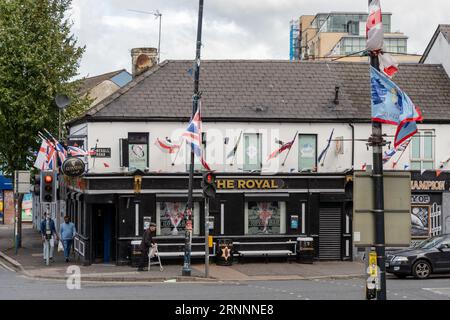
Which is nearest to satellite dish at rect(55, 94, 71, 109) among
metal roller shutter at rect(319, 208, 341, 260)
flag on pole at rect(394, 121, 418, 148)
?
metal roller shutter at rect(319, 208, 341, 260)

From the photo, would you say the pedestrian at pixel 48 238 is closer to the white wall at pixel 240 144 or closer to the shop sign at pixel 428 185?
the white wall at pixel 240 144

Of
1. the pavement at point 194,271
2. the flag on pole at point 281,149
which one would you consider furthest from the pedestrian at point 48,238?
the flag on pole at point 281,149

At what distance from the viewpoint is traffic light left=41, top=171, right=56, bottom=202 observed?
30922 millimetres

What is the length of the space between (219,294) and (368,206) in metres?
10.5

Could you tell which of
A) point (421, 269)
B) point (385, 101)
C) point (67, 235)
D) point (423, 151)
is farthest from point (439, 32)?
point (385, 101)

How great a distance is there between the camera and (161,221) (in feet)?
108

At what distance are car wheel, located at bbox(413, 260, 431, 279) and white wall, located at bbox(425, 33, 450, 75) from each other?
41.5ft

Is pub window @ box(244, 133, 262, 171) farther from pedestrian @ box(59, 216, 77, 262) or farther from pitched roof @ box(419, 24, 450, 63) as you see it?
pitched roof @ box(419, 24, 450, 63)

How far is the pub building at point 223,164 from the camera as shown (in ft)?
107

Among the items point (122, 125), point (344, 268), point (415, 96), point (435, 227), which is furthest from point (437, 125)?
point (122, 125)

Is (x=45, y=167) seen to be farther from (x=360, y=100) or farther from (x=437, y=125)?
(x=437, y=125)

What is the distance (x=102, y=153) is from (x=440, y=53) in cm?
1646

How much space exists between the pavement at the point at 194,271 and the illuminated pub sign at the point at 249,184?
116 inches

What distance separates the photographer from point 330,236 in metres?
34.2
